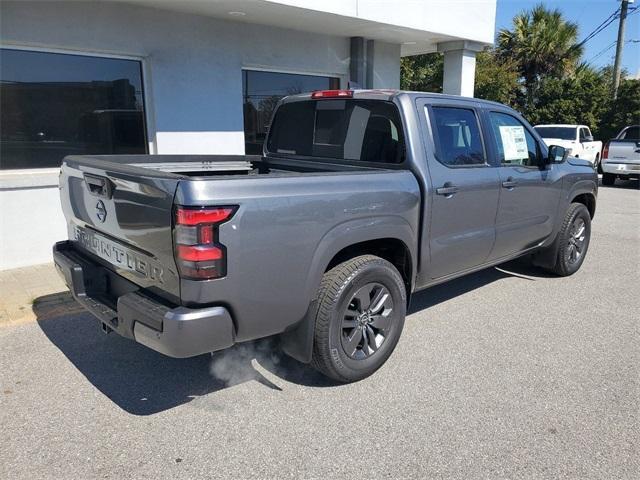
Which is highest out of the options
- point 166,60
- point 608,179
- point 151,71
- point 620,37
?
point 620,37

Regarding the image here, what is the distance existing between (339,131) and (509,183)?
158 cm

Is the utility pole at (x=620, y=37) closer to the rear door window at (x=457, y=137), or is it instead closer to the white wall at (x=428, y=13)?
the white wall at (x=428, y=13)

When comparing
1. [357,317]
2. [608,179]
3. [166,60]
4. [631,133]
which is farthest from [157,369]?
[631,133]

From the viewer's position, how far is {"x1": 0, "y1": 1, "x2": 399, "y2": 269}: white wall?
6074mm

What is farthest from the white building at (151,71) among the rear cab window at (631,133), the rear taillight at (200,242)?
the rear cab window at (631,133)

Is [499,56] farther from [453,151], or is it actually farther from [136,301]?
[136,301]

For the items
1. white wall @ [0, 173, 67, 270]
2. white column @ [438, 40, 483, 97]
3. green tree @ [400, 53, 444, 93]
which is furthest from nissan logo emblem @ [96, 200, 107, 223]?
green tree @ [400, 53, 444, 93]

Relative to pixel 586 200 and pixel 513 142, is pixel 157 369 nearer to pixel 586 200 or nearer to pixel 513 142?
pixel 513 142

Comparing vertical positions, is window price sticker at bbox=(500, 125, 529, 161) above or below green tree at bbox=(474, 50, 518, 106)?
below

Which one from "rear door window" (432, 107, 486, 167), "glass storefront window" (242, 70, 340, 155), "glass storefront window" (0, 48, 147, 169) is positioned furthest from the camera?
"glass storefront window" (242, 70, 340, 155)

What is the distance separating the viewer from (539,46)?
79.3 feet

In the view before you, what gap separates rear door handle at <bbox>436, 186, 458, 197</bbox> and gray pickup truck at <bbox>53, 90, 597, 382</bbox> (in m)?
0.02

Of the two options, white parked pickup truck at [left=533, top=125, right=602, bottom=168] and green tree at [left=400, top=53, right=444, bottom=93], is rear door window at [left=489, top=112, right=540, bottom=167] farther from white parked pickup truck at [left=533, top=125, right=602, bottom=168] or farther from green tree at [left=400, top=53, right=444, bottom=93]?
green tree at [left=400, top=53, right=444, bottom=93]

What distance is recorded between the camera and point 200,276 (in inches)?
101
